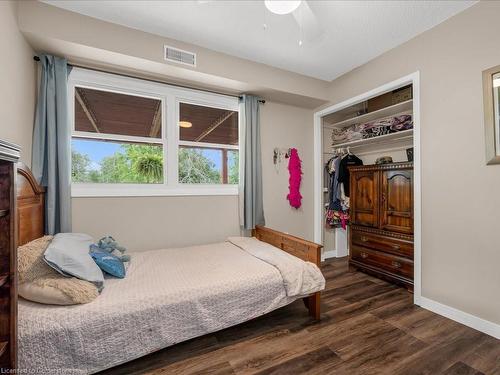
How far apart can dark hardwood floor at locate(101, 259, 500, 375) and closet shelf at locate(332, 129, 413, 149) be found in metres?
1.94

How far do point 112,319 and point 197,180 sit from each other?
1.76 m

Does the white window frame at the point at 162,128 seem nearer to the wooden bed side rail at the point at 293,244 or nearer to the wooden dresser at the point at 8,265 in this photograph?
the wooden bed side rail at the point at 293,244

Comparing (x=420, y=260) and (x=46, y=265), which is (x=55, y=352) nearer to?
(x=46, y=265)

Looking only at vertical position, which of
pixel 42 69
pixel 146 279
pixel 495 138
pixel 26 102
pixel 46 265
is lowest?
pixel 146 279

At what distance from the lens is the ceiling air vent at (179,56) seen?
228 cm

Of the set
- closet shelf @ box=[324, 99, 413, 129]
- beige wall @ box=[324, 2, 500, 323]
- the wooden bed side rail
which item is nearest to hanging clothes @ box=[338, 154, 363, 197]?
closet shelf @ box=[324, 99, 413, 129]

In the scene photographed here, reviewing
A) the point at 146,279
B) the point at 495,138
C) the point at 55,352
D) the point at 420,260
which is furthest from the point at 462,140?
the point at 55,352

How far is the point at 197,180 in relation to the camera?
9.36 ft

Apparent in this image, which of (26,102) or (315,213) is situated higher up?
(26,102)

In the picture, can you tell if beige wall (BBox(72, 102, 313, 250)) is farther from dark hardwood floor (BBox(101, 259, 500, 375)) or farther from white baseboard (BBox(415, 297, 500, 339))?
white baseboard (BBox(415, 297, 500, 339))

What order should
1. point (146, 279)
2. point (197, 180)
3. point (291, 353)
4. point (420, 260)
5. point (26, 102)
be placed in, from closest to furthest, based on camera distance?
point (291, 353), point (146, 279), point (26, 102), point (420, 260), point (197, 180)

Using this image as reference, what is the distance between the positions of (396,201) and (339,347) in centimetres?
177

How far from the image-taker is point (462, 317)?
6.40 ft

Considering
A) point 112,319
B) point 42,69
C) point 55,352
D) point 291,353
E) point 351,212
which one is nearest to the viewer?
point 55,352
